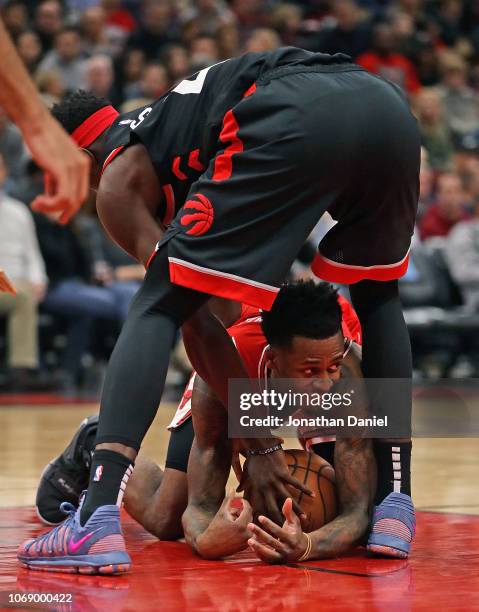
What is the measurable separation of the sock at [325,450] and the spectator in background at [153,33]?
9.85m

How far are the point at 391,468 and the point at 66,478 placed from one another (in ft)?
3.86

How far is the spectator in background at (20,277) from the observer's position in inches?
378

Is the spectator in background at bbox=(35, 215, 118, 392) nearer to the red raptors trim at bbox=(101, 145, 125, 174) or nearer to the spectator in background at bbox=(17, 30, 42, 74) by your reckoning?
the spectator in background at bbox=(17, 30, 42, 74)

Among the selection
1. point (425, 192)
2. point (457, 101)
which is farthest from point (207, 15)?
point (425, 192)

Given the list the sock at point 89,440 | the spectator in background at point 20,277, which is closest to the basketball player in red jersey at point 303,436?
the sock at point 89,440

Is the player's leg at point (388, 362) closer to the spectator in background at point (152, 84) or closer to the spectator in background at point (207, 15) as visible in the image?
the spectator in background at point (152, 84)

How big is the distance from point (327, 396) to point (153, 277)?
65 centimetres

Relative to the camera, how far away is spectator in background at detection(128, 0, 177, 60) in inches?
523

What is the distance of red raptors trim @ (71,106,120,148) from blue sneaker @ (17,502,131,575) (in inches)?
49.1

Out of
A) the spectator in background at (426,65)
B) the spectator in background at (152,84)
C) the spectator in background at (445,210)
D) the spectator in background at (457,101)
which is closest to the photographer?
the spectator in background at (445,210)

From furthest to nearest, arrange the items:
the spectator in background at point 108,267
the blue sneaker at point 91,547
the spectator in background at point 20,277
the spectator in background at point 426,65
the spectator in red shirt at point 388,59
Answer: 1. the spectator in background at point 426,65
2. the spectator in red shirt at point 388,59
3. the spectator in background at point 108,267
4. the spectator in background at point 20,277
5. the blue sneaker at point 91,547

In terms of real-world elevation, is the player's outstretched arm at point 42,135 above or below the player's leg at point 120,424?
above

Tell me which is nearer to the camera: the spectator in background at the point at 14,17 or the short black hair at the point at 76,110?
the short black hair at the point at 76,110

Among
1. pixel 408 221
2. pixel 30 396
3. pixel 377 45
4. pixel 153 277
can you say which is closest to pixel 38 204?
pixel 153 277
